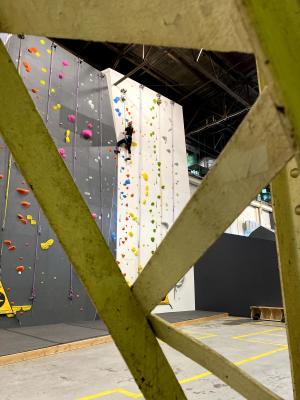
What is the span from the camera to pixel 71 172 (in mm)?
6398

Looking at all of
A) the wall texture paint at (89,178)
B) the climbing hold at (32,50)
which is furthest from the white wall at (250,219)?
the climbing hold at (32,50)

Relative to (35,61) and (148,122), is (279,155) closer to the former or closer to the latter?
(35,61)

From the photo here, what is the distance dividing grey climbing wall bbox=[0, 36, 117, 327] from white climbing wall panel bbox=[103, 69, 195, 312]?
320 millimetres

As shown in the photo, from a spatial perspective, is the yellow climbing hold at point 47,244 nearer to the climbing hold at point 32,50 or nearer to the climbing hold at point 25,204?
the climbing hold at point 25,204

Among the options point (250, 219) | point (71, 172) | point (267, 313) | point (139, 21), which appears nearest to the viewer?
point (139, 21)

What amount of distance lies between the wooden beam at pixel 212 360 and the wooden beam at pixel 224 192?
111 mm

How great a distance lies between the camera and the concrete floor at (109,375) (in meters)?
2.51

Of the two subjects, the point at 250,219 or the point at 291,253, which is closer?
the point at 291,253

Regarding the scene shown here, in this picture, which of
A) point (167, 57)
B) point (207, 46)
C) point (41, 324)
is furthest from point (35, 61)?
point (207, 46)

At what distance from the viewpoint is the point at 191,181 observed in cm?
1106

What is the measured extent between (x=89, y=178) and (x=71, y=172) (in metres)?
0.56

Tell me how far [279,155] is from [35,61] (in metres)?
7.01

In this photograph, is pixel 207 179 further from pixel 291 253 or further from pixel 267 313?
pixel 267 313

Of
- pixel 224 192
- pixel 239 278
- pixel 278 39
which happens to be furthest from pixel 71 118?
pixel 278 39
